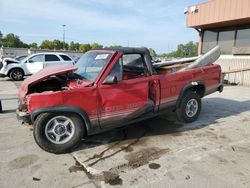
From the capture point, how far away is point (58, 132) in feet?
13.2

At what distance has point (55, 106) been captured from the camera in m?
3.80

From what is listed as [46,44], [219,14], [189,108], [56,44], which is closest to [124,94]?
[189,108]

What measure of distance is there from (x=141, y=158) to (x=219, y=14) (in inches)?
483

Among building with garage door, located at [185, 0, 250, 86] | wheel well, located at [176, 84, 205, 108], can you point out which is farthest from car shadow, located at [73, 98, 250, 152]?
building with garage door, located at [185, 0, 250, 86]

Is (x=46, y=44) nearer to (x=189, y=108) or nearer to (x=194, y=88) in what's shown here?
(x=194, y=88)

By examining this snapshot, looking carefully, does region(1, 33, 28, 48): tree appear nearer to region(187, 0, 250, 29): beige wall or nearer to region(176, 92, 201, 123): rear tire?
region(187, 0, 250, 29): beige wall

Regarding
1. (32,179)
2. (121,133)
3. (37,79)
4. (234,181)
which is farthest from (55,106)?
(234,181)

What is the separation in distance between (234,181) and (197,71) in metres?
3.13

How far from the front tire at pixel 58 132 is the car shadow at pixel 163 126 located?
252 millimetres

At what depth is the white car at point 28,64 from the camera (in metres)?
14.8

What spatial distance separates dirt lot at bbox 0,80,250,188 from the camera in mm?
3223

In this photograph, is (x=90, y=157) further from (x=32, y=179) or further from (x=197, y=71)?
(x=197, y=71)

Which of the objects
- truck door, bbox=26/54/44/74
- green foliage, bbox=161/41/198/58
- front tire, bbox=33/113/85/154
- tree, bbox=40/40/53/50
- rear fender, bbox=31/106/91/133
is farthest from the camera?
tree, bbox=40/40/53/50

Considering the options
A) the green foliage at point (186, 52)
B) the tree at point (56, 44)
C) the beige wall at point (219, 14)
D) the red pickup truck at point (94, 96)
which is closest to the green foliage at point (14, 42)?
the tree at point (56, 44)
